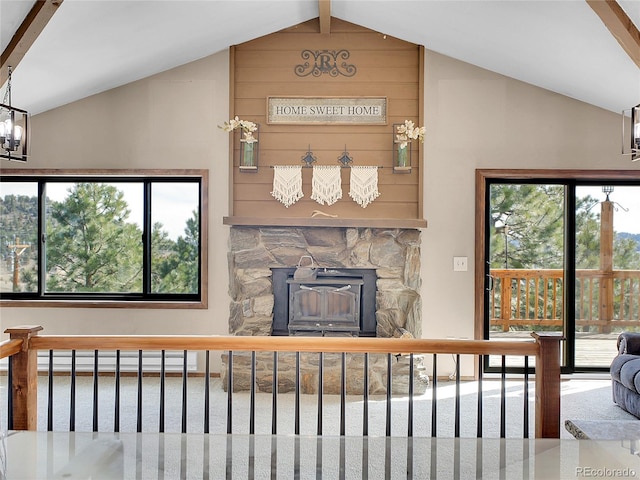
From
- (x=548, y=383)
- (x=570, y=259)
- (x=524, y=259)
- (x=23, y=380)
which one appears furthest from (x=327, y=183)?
(x=23, y=380)

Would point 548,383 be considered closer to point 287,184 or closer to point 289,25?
point 287,184

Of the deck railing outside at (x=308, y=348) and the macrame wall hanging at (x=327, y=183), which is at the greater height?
the macrame wall hanging at (x=327, y=183)

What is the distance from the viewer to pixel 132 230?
5.64 meters

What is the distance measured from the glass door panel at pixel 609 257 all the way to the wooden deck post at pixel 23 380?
4.75 metres

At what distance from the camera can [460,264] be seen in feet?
17.7

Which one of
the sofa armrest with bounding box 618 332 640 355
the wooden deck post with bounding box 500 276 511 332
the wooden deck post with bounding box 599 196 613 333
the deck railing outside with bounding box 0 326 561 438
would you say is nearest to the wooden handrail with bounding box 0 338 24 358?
the deck railing outside with bounding box 0 326 561 438

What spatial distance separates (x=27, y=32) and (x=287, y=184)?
7.97 feet

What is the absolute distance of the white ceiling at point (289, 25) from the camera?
3.79 meters

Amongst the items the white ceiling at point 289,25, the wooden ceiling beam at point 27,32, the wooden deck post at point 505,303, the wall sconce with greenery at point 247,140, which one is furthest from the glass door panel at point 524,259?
the wooden ceiling beam at point 27,32

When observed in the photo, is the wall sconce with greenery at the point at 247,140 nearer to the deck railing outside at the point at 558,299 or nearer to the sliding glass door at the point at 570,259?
the sliding glass door at the point at 570,259

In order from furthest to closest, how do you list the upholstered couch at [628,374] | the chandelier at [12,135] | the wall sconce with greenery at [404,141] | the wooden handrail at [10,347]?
the wall sconce with greenery at [404,141], the upholstered couch at [628,374], the chandelier at [12,135], the wooden handrail at [10,347]

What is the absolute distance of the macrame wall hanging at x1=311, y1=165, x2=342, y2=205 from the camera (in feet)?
17.3

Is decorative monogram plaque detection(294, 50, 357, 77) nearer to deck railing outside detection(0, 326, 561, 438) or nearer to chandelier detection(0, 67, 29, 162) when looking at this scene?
chandelier detection(0, 67, 29, 162)
